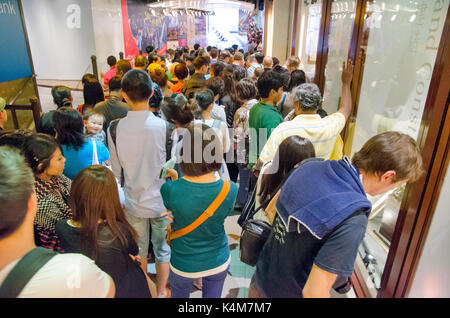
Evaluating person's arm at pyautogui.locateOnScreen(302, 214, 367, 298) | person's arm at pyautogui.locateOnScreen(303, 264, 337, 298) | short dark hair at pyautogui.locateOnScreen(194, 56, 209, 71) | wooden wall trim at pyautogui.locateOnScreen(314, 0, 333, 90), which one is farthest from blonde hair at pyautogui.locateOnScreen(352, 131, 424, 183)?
short dark hair at pyautogui.locateOnScreen(194, 56, 209, 71)

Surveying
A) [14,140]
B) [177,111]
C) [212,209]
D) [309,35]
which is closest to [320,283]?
[212,209]

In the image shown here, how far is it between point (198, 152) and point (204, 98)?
1.23 m

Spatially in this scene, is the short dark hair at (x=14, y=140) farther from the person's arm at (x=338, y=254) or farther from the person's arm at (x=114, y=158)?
the person's arm at (x=338, y=254)

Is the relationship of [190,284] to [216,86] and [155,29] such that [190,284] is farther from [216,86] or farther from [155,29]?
[155,29]

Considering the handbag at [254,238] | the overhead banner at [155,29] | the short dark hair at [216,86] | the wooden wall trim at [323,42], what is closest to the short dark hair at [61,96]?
the short dark hair at [216,86]

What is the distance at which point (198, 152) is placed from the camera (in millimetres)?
1490

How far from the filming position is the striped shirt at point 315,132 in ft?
6.64

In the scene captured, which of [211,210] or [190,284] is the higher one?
[211,210]

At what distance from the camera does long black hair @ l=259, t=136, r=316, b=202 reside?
160 centimetres

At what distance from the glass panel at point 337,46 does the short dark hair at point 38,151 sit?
8.79 feet

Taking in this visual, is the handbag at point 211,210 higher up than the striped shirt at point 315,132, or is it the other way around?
the striped shirt at point 315,132

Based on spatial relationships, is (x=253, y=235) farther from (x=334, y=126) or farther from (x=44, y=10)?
(x=44, y=10)
